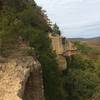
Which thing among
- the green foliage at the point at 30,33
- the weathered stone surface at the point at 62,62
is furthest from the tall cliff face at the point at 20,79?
the weathered stone surface at the point at 62,62

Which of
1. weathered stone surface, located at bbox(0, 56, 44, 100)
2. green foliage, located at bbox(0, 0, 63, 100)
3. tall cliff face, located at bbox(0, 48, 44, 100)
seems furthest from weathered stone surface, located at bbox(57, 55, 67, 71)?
weathered stone surface, located at bbox(0, 56, 44, 100)

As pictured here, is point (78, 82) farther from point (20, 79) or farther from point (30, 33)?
point (20, 79)

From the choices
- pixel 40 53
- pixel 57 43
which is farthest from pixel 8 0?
pixel 57 43

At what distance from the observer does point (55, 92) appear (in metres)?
29.6

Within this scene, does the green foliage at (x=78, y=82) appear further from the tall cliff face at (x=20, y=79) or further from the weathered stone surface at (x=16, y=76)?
the weathered stone surface at (x=16, y=76)

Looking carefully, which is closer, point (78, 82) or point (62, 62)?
point (62, 62)

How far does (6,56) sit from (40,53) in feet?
21.0

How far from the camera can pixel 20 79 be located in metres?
20.0

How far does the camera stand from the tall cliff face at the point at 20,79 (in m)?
19.2

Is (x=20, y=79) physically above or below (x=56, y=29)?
below

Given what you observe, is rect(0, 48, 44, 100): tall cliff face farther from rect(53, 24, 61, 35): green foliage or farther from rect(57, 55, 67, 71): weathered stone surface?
rect(53, 24, 61, 35): green foliage

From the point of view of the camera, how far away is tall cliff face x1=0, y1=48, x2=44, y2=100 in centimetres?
1922

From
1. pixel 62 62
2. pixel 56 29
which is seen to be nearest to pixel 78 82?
pixel 62 62

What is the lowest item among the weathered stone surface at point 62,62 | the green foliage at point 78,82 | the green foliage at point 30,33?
the green foliage at point 78,82
